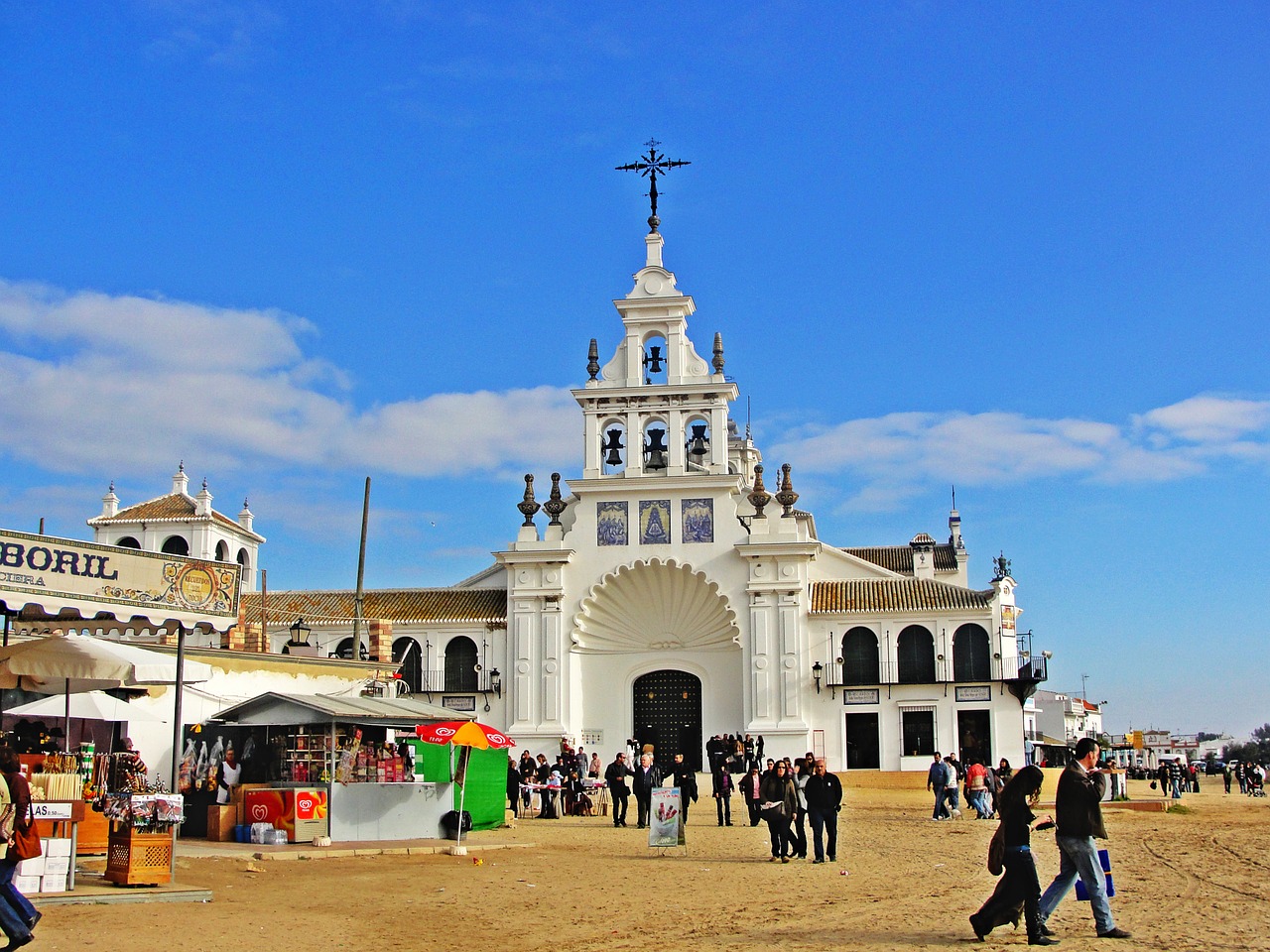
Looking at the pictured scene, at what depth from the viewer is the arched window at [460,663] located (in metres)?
42.3

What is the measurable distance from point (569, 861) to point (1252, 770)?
4076 cm

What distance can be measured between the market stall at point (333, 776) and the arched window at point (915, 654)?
21.1 m

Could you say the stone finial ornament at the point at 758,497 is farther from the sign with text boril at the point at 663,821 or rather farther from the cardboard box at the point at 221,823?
the cardboard box at the point at 221,823

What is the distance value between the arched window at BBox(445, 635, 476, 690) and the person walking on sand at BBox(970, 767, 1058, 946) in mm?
31603

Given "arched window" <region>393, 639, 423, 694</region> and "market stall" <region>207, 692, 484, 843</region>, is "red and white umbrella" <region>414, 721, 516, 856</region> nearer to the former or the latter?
"market stall" <region>207, 692, 484, 843</region>

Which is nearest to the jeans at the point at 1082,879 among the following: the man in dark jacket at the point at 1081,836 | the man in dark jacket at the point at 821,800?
the man in dark jacket at the point at 1081,836

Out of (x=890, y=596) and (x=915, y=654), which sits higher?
(x=890, y=596)

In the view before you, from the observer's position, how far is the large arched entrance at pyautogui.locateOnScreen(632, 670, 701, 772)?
135ft

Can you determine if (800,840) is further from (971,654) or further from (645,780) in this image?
(971,654)

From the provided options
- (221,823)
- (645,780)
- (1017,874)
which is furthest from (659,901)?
(645,780)

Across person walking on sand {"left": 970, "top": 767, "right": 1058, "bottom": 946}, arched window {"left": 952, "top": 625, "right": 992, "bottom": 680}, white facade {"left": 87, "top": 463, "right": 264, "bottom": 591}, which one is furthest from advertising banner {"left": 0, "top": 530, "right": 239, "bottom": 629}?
white facade {"left": 87, "top": 463, "right": 264, "bottom": 591}

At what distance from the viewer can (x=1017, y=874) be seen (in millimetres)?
11539

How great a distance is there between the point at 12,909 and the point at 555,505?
3139cm

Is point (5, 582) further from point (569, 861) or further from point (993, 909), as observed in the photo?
point (993, 909)
